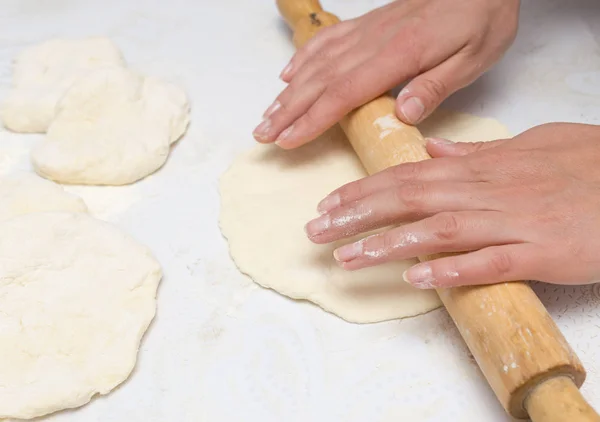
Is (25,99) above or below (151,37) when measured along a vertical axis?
above

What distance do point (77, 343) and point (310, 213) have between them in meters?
0.69

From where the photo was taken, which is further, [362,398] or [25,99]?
[25,99]

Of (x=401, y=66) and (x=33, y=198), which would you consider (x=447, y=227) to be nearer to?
(x=401, y=66)

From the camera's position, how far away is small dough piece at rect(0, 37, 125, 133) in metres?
2.03

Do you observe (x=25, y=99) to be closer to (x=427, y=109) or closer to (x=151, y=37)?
(x=151, y=37)

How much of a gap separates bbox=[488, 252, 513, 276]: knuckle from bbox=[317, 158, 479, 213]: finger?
0.68 ft

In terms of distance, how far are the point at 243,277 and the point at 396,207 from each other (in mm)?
495

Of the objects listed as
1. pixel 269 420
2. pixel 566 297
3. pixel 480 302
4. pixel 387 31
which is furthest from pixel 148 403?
pixel 387 31

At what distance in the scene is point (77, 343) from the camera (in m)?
1.49

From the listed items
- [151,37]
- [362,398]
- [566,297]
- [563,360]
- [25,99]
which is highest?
[25,99]

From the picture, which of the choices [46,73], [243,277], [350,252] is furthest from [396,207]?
[46,73]

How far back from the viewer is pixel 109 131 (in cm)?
192

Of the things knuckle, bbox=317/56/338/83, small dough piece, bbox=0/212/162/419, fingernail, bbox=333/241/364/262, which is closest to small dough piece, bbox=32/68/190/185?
small dough piece, bbox=0/212/162/419

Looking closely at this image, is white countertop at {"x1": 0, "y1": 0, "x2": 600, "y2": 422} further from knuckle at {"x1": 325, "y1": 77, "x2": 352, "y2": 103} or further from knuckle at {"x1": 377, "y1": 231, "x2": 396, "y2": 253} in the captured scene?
knuckle at {"x1": 325, "y1": 77, "x2": 352, "y2": 103}
